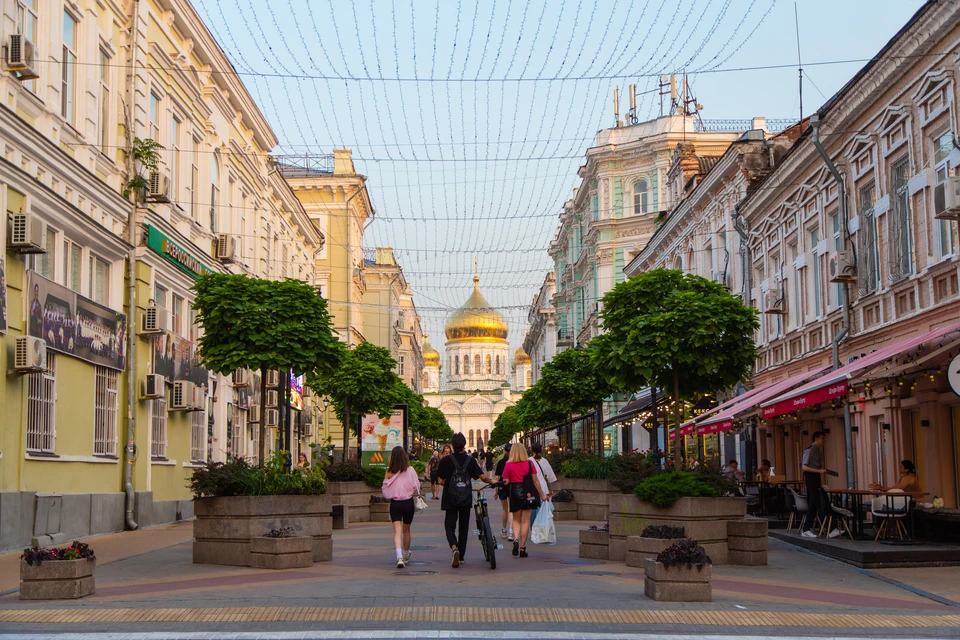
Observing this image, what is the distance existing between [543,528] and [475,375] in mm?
154695

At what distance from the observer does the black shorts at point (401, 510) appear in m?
14.3

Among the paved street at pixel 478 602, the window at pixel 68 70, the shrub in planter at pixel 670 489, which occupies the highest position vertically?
the window at pixel 68 70

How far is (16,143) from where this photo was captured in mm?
17359

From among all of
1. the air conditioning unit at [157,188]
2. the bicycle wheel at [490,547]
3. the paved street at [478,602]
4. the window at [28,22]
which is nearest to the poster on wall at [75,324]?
the air conditioning unit at [157,188]

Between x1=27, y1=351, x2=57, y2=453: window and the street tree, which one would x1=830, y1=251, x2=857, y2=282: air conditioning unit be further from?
x1=27, y1=351, x2=57, y2=453: window

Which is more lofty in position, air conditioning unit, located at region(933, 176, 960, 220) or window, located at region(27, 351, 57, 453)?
air conditioning unit, located at region(933, 176, 960, 220)

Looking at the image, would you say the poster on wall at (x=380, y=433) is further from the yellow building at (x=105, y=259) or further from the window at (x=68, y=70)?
the window at (x=68, y=70)

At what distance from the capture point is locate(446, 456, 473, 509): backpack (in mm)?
14422

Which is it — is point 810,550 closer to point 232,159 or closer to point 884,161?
point 884,161

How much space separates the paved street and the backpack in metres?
0.80

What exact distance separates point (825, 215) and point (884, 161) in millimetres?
4203

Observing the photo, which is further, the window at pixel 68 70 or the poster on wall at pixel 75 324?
the window at pixel 68 70

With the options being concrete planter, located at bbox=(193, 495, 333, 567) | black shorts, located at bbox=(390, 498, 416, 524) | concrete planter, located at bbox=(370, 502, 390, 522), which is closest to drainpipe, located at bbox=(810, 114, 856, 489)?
concrete planter, located at bbox=(370, 502, 390, 522)

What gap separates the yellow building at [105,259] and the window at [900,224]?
13176mm
